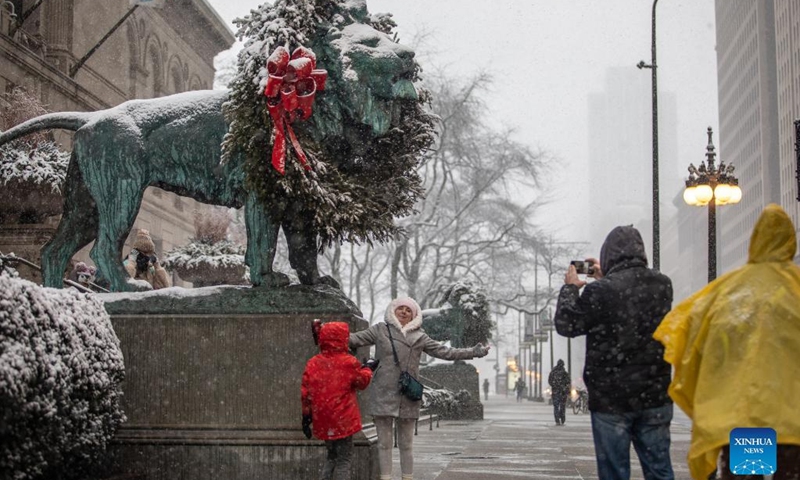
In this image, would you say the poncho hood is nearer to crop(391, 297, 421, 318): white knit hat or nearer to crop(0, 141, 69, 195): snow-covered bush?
crop(391, 297, 421, 318): white knit hat

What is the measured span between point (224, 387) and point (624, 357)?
4.04 m

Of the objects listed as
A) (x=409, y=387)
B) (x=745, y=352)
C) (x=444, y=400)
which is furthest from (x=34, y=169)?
(x=745, y=352)

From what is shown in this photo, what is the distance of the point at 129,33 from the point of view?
32500 millimetres

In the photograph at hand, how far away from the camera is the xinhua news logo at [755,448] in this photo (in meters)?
5.00

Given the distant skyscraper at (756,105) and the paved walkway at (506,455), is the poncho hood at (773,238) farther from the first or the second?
the distant skyscraper at (756,105)

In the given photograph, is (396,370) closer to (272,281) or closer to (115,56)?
(272,281)

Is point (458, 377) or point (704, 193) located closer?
point (704, 193)

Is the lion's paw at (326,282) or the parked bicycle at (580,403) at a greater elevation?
the lion's paw at (326,282)

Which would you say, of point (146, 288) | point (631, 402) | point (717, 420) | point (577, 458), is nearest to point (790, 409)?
point (717, 420)

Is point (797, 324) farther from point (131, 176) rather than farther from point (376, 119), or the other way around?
point (131, 176)

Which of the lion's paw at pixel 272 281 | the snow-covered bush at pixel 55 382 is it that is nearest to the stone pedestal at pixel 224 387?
the lion's paw at pixel 272 281

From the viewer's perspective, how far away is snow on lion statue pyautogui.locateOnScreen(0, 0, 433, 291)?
29.9ft

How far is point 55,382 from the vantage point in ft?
23.8

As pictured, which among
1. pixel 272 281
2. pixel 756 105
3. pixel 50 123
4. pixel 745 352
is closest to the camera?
pixel 745 352
